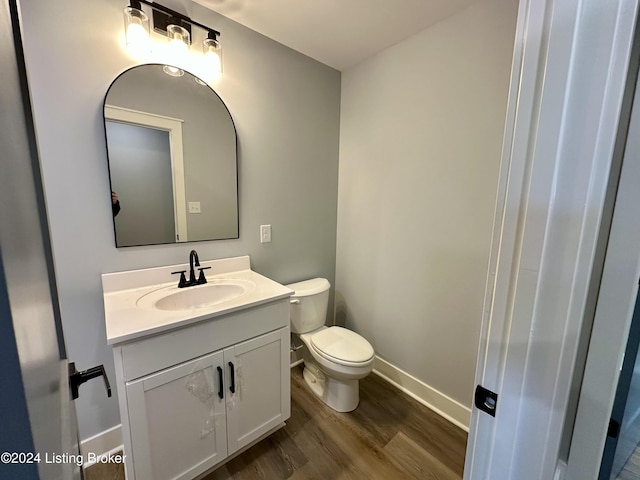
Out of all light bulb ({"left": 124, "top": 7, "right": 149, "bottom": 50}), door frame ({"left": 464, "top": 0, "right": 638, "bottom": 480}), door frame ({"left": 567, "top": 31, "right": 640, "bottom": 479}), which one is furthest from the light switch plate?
door frame ({"left": 567, "top": 31, "right": 640, "bottom": 479})

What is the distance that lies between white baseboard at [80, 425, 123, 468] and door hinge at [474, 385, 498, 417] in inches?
68.2

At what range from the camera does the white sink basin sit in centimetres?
126

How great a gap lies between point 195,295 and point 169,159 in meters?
0.75

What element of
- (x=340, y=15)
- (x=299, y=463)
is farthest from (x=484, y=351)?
(x=340, y=15)

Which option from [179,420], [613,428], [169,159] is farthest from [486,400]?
[169,159]

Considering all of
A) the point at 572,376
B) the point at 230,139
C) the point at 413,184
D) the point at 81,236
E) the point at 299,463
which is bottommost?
the point at 299,463

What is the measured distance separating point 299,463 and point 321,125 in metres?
2.13

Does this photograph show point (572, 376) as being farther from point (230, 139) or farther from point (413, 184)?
point (230, 139)

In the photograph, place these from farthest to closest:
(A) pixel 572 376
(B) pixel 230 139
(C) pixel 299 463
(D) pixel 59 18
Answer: (B) pixel 230 139, (C) pixel 299 463, (D) pixel 59 18, (A) pixel 572 376

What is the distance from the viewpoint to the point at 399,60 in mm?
1669

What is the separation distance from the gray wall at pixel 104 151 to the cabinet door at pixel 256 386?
615 mm

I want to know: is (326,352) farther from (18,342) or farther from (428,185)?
(18,342)

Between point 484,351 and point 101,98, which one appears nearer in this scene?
point 484,351

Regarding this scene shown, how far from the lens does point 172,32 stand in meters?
1.29
